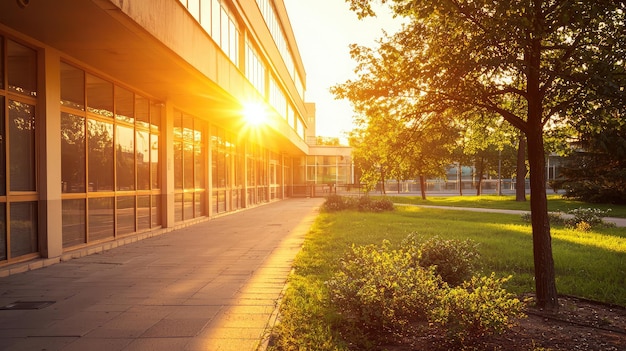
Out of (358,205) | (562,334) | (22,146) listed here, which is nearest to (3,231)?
(22,146)

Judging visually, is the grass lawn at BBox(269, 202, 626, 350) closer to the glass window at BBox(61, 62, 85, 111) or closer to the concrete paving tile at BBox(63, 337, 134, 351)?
the concrete paving tile at BBox(63, 337, 134, 351)

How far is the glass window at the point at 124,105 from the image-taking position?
11.6 meters

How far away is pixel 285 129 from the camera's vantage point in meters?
28.1

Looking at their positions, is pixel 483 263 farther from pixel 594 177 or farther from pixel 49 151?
pixel 594 177

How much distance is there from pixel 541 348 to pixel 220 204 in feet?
57.1

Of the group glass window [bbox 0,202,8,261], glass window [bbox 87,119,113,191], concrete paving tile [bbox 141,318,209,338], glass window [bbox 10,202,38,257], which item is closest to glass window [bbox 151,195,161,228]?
glass window [bbox 87,119,113,191]

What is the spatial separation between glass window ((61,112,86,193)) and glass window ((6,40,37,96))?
973 millimetres

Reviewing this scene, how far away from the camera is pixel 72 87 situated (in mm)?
9750

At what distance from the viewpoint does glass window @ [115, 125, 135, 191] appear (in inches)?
458

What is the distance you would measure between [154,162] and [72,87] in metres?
4.35

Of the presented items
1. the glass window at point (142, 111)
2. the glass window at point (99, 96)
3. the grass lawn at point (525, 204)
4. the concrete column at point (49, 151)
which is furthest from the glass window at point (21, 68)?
the grass lawn at point (525, 204)

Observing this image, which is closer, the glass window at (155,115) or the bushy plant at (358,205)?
the glass window at (155,115)

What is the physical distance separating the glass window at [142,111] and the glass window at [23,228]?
4.55 m

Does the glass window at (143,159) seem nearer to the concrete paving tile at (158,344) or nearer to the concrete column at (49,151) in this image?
the concrete column at (49,151)
